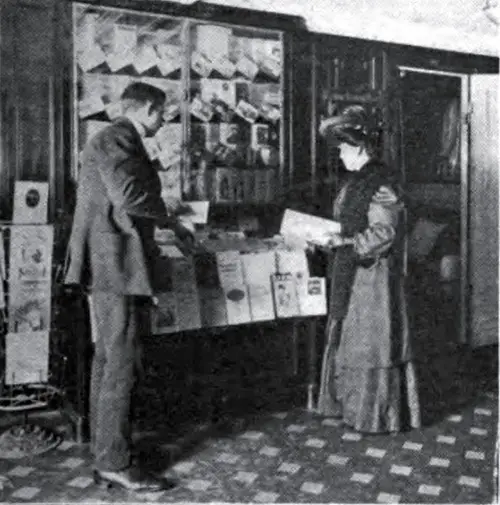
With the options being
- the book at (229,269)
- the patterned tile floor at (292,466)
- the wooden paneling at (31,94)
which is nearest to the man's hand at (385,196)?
the book at (229,269)

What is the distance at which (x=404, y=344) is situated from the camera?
4012 mm

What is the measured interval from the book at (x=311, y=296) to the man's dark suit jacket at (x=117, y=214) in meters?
1.24

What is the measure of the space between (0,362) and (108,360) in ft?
3.78

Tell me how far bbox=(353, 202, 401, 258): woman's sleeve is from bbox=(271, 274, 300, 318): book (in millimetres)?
509

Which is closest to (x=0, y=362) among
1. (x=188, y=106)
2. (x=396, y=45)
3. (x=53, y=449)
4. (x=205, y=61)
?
(x=53, y=449)

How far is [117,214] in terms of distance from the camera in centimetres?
324

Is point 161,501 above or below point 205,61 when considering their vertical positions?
below

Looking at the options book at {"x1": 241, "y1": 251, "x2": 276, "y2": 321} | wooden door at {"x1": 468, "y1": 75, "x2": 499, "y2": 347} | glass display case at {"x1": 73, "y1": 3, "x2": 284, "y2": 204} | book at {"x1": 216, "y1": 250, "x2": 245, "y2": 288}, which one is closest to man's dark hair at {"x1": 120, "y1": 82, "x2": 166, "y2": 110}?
glass display case at {"x1": 73, "y1": 3, "x2": 284, "y2": 204}

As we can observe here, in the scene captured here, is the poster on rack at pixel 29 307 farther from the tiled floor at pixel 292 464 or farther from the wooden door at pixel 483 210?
the wooden door at pixel 483 210

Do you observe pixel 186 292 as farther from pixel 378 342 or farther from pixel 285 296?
pixel 378 342

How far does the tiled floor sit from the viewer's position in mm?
3285

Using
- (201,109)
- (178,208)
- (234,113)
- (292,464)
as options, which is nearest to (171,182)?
(178,208)

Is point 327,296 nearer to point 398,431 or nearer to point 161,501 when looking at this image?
point 398,431

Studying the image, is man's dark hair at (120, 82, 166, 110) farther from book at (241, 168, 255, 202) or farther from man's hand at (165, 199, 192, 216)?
book at (241, 168, 255, 202)
